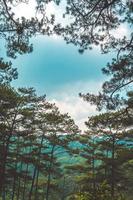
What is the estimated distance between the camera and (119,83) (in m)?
19.0

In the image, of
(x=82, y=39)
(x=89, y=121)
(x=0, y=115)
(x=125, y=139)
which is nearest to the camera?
(x=82, y=39)

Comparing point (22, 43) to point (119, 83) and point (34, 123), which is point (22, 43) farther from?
point (34, 123)

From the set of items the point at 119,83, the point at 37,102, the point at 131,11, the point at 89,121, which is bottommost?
the point at 119,83

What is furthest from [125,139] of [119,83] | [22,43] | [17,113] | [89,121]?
[22,43]

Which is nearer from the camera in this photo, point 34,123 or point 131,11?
point 131,11

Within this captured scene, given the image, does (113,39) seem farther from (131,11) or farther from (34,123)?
(34,123)

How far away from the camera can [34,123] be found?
42312 mm

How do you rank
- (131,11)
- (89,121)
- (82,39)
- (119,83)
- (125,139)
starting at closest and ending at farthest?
(131,11)
(82,39)
(119,83)
(89,121)
(125,139)

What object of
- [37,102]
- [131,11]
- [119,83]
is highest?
[37,102]

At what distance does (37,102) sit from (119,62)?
2540cm

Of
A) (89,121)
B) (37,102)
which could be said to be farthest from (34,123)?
(89,121)

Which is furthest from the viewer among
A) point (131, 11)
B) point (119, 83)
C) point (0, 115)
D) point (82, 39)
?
point (0, 115)

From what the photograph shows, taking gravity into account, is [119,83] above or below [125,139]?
below

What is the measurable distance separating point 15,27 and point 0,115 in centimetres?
2276
